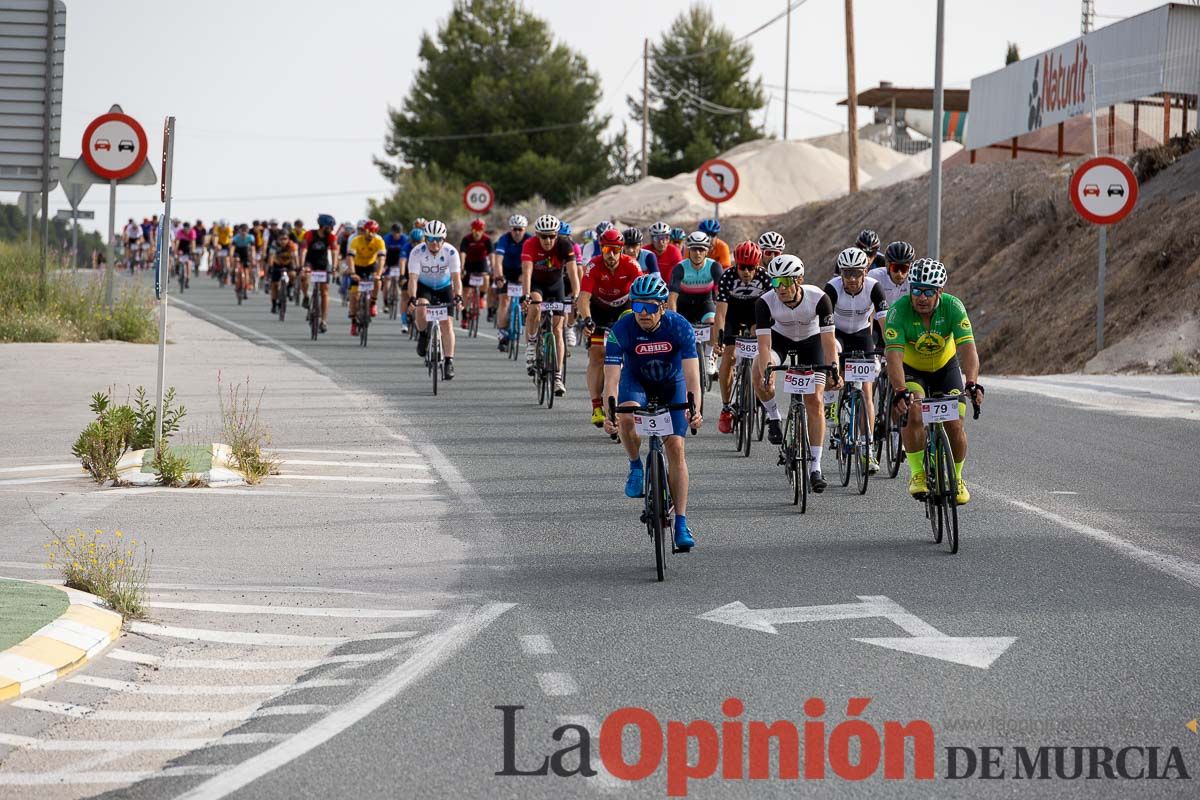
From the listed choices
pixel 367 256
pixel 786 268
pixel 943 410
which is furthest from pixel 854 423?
pixel 367 256

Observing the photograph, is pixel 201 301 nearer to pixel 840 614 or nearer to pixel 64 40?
pixel 64 40

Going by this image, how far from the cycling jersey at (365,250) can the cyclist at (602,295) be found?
11896 mm

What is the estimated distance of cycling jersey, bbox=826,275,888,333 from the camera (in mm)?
13961

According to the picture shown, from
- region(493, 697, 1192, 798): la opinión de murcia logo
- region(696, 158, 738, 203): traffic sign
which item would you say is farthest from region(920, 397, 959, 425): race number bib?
region(696, 158, 738, 203): traffic sign

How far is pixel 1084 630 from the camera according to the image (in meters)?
8.25

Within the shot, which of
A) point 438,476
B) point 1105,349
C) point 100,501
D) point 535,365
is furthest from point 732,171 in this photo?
point 100,501

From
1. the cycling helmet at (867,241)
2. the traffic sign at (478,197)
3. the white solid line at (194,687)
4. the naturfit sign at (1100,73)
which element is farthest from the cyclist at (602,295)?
the traffic sign at (478,197)

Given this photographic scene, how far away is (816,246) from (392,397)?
31.5 m

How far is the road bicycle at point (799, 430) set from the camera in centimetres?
1230

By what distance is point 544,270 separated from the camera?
2017 cm

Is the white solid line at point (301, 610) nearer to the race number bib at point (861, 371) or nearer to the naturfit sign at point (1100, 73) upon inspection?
the race number bib at point (861, 371)

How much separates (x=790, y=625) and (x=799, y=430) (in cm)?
421

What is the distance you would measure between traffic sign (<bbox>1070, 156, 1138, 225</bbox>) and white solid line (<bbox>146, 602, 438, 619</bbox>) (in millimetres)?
16782

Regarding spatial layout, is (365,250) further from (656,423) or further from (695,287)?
(656,423)
